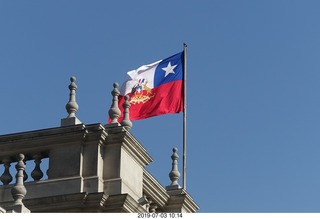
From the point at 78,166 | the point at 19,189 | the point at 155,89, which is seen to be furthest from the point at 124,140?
the point at 155,89

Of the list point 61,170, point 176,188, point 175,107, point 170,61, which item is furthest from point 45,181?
point 170,61

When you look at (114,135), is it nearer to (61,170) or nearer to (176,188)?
(61,170)

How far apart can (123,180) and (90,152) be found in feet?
2.92

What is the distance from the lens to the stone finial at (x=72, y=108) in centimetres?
3097

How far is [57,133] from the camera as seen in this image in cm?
3088

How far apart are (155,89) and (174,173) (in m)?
5.27

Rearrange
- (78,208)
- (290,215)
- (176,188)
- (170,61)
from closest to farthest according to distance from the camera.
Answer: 1. (290,215)
2. (78,208)
3. (176,188)
4. (170,61)

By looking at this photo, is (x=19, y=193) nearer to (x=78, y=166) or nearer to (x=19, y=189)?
(x=19, y=189)

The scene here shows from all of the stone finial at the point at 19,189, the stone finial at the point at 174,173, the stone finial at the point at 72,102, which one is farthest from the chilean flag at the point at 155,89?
the stone finial at the point at 19,189

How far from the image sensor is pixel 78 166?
30578mm

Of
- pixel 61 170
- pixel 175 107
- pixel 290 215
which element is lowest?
pixel 290 215

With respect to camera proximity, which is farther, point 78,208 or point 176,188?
point 176,188

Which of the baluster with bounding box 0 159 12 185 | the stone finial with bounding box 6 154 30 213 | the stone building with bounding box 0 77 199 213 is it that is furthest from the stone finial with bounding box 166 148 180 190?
the stone finial with bounding box 6 154 30 213

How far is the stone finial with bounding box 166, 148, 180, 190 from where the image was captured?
33844 millimetres
